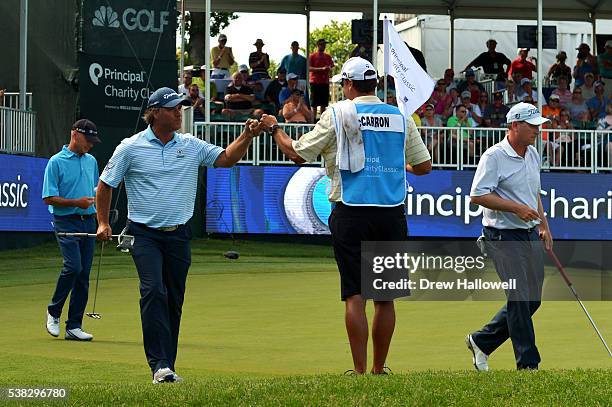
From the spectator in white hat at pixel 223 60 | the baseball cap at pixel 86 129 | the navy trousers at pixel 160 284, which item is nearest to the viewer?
the navy trousers at pixel 160 284

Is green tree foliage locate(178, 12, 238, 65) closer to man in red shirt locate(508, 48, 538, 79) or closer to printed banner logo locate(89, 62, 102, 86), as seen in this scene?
man in red shirt locate(508, 48, 538, 79)

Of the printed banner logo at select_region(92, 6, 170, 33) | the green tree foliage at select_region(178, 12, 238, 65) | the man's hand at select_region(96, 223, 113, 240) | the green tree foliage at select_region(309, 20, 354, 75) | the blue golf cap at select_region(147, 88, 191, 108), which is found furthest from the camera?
the green tree foliage at select_region(309, 20, 354, 75)

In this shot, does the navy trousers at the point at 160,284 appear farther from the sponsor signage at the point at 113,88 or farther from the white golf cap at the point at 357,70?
the sponsor signage at the point at 113,88

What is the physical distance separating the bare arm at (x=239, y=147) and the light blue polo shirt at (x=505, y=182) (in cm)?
176

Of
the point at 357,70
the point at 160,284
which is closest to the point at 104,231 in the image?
the point at 160,284

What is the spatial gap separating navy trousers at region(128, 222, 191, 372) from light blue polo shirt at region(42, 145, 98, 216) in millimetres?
3629

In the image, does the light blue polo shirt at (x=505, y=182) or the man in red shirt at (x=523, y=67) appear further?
the man in red shirt at (x=523, y=67)

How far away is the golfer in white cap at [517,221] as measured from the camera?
10211 mm

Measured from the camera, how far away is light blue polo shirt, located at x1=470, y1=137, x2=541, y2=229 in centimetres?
1032

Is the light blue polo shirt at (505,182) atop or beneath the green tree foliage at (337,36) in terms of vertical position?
beneath

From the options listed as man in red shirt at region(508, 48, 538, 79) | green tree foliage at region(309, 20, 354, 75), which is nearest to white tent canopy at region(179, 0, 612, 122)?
man in red shirt at region(508, 48, 538, 79)

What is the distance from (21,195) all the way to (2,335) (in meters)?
10.6

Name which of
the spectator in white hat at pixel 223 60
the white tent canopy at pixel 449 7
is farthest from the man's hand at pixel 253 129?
the white tent canopy at pixel 449 7

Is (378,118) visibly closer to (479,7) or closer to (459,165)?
(459,165)
